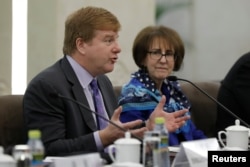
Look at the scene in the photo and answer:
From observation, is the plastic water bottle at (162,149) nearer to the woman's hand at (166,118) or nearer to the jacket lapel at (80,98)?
the woman's hand at (166,118)

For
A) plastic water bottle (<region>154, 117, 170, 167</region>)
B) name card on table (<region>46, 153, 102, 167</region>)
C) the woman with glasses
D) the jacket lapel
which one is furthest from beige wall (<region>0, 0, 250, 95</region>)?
name card on table (<region>46, 153, 102, 167</region>)

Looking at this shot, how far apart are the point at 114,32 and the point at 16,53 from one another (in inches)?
65.5

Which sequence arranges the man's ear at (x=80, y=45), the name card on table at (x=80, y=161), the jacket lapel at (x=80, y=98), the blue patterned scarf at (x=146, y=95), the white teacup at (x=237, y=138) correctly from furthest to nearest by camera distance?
the blue patterned scarf at (x=146, y=95) < the man's ear at (x=80, y=45) < the jacket lapel at (x=80, y=98) < the white teacup at (x=237, y=138) < the name card on table at (x=80, y=161)

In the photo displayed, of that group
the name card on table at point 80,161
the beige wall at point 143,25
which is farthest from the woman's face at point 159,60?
the name card on table at point 80,161

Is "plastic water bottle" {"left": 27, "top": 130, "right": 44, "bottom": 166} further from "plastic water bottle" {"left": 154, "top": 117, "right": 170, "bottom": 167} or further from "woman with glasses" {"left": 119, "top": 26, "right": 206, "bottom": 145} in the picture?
"woman with glasses" {"left": 119, "top": 26, "right": 206, "bottom": 145}

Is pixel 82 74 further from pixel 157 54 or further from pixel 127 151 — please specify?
pixel 127 151

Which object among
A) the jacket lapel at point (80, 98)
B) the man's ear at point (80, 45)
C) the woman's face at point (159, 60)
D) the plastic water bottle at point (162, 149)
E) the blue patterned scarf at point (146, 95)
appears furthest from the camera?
the woman's face at point (159, 60)

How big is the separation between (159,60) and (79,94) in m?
0.63

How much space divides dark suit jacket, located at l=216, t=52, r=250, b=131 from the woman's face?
320mm

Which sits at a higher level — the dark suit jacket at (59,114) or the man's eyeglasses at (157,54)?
the man's eyeglasses at (157,54)

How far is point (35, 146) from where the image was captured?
192cm

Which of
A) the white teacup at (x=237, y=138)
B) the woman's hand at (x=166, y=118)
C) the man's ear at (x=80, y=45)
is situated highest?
the man's ear at (x=80, y=45)

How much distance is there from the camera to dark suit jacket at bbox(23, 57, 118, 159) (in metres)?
2.64

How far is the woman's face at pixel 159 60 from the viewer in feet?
11.0
